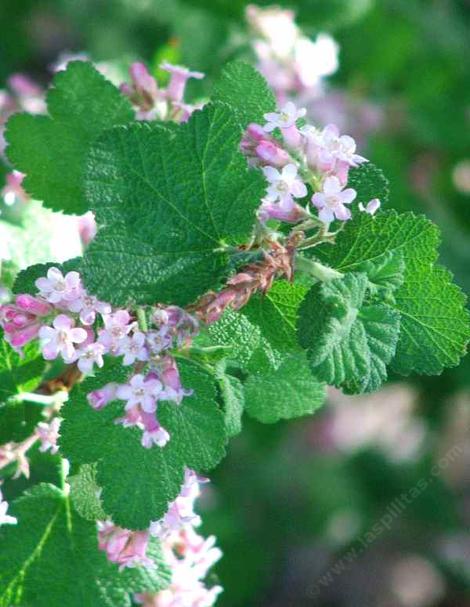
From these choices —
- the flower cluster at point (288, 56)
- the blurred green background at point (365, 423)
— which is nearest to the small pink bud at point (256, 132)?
the flower cluster at point (288, 56)

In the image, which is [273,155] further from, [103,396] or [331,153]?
[103,396]

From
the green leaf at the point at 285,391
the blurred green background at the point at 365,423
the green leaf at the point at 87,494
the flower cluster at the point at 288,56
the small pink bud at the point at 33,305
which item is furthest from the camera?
the blurred green background at the point at 365,423

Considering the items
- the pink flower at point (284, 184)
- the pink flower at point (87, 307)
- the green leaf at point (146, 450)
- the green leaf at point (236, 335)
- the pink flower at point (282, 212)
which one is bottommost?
the green leaf at point (146, 450)

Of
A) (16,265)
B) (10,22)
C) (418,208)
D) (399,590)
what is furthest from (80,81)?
(399,590)

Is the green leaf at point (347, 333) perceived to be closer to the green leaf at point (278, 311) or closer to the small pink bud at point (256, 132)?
the green leaf at point (278, 311)

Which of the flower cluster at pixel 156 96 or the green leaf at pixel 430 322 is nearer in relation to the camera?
the green leaf at pixel 430 322

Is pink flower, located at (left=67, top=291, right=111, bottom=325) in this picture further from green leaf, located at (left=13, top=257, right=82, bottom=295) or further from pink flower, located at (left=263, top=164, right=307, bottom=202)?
pink flower, located at (left=263, top=164, right=307, bottom=202)

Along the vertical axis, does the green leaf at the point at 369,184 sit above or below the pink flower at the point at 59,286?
above

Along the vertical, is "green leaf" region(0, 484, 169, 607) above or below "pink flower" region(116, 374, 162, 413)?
below

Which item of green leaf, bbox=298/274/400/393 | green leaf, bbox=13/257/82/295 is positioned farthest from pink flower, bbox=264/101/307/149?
green leaf, bbox=13/257/82/295
